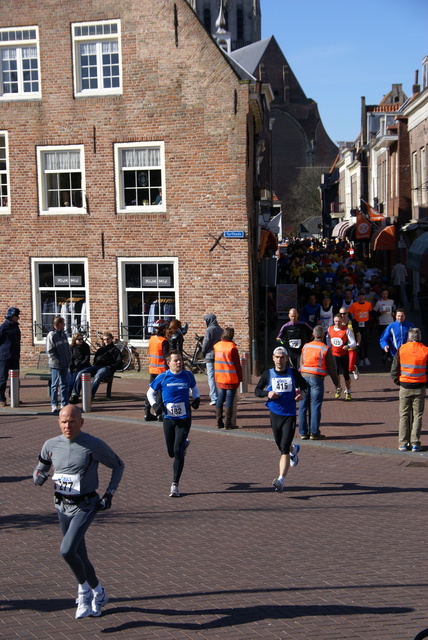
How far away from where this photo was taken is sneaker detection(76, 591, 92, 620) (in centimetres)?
588

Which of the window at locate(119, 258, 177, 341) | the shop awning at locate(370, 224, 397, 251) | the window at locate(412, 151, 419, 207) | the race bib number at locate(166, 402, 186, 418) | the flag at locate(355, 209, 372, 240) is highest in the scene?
the window at locate(412, 151, 419, 207)

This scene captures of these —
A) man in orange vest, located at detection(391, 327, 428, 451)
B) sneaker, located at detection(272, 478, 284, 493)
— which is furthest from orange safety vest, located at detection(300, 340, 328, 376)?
sneaker, located at detection(272, 478, 284, 493)

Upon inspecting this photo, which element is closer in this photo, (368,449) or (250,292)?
(368,449)

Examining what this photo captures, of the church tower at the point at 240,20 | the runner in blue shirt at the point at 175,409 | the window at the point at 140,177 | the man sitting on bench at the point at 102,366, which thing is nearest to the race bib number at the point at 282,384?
the runner in blue shirt at the point at 175,409

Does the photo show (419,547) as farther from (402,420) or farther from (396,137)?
(396,137)

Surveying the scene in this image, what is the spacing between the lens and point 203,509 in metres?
8.98

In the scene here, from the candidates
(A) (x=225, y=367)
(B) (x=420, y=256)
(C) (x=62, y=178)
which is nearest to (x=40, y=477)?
(A) (x=225, y=367)

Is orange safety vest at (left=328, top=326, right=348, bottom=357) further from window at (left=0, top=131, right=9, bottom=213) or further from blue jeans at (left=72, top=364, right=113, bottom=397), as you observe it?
window at (left=0, top=131, right=9, bottom=213)

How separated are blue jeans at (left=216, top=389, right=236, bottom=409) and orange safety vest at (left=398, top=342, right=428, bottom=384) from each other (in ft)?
9.17

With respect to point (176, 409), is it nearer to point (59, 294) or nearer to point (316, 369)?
point (316, 369)

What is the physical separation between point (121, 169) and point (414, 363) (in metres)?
10.6

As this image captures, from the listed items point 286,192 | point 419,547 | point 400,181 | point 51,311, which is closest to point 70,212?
point 51,311

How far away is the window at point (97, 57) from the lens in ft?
64.5

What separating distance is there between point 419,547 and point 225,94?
13.8 metres
